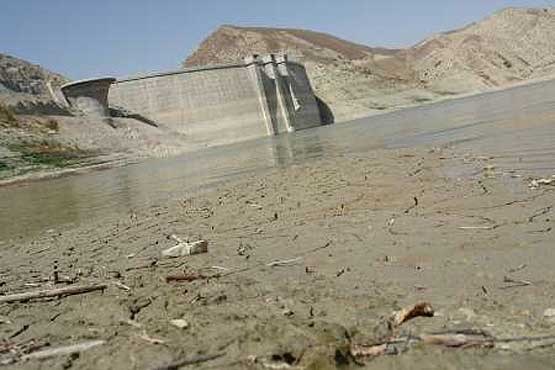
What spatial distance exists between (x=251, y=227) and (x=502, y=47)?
119 meters

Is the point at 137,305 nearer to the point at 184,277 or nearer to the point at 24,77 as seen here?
the point at 184,277

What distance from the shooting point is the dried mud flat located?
8.70ft

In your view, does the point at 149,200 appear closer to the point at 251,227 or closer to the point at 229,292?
the point at 251,227

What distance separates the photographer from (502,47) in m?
113

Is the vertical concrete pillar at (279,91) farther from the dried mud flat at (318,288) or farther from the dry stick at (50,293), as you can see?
the dry stick at (50,293)

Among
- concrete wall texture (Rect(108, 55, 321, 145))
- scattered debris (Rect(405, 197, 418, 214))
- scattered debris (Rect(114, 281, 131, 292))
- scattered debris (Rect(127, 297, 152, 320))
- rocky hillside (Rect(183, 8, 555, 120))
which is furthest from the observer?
rocky hillside (Rect(183, 8, 555, 120))

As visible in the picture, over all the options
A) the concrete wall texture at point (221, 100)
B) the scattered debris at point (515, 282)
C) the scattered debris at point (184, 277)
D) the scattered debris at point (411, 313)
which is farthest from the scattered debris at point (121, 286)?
the concrete wall texture at point (221, 100)

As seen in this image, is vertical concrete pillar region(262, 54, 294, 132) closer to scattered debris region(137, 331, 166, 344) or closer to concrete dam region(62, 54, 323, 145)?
concrete dam region(62, 54, 323, 145)

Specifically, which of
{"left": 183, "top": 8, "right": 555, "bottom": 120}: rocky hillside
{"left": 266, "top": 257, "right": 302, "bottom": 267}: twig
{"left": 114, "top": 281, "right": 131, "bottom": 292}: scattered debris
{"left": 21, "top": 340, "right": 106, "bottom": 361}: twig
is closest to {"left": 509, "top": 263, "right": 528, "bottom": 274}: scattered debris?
{"left": 266, "top": 257, "right": 302, "bottom": 267}: twig

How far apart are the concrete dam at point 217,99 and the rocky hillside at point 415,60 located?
578 inches

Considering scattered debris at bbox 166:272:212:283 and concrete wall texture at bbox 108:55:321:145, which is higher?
concrete wall texture at bbox 108:55:321:145

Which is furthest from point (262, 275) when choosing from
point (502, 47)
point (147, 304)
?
point (502, 47)

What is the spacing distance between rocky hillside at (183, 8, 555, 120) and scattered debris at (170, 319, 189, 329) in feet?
250

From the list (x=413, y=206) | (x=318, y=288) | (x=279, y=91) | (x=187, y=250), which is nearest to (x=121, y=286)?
(x=187, y=250)
